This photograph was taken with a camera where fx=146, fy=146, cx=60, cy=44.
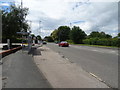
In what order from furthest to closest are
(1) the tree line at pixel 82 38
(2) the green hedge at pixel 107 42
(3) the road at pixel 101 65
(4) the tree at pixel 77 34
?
(4) the tree at pixel 77 34 < (1) the tree line at pixel 82 38 < (2) the green hedge at pixel 107 42 < (3) the road at pixel 101 65

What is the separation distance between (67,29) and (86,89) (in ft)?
368

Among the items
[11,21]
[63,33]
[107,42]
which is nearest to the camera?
[11,21]

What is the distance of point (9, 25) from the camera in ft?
80.7

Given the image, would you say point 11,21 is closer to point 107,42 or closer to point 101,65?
point 101,65

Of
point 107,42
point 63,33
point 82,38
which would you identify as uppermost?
point 63,33

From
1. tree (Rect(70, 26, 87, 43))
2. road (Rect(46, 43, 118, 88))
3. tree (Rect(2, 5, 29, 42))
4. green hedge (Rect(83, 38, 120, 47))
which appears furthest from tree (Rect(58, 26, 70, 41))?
road (Rect(46, 43, 118, 88))

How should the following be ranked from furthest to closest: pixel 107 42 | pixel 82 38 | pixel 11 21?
pixel 82 38, pixel 107 42, pixel 11 21

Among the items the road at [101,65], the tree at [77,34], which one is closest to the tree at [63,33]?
the tree at [77,34]

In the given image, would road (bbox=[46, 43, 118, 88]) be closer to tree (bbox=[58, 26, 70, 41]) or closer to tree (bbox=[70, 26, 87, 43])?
tree (bbox=[70, 26, 87, 43])

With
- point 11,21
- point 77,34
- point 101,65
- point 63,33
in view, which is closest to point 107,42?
point 77,34

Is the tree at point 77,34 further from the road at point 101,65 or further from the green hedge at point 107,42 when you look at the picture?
the road at point 101,65

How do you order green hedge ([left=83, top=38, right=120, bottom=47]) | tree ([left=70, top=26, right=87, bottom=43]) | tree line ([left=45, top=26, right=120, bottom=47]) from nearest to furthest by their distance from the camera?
Answer: green hedge ([left=83, top=38, right=120, bottom=47]) < tree line ([left=45, top=26, right=120, bottom=47]) < tree ([left=70, top=26, right=87, bottom=43])

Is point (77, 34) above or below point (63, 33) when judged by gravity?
below

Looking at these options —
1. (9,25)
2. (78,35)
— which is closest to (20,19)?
(9,25)
